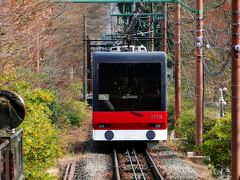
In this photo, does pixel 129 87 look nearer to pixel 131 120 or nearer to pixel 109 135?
pixel 131 120

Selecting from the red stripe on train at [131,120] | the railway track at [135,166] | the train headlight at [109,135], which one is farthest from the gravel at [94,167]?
the red stripe on train at [131,120]

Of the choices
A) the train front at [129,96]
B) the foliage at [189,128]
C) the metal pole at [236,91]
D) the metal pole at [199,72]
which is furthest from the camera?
the foliage at [189,128]

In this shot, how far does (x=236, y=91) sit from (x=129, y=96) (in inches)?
328

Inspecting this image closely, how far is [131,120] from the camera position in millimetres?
19125

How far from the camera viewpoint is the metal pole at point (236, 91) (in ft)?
35.8

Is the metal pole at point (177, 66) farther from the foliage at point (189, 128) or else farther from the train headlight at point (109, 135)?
the train headlight at point (109, 135)

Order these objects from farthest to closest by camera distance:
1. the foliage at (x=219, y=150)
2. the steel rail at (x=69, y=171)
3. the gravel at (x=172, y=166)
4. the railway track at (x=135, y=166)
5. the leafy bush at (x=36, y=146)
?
the railway track at (x=135, y=166)
the gravel at (x=172, y=166)
the steel rail at (x=69, y=171)
the foliage at (x=219, y=150)
the leafy bush at (x=36, y=146)

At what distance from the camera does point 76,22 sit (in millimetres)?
48969

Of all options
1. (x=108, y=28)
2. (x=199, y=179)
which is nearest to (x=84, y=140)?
(x=199, y=179)

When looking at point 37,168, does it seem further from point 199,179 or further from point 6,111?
point 6,111

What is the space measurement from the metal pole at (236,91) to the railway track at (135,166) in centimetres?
421

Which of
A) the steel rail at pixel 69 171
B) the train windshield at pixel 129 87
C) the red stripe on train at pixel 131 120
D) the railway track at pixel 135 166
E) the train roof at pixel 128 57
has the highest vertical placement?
the train roof at pixel 128 57

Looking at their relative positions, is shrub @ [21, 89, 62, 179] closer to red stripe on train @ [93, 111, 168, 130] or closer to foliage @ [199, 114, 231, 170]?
foliage @ [199, 114, 231, 170]

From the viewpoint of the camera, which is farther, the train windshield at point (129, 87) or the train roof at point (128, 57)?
the train windshield at point (129, 87)
